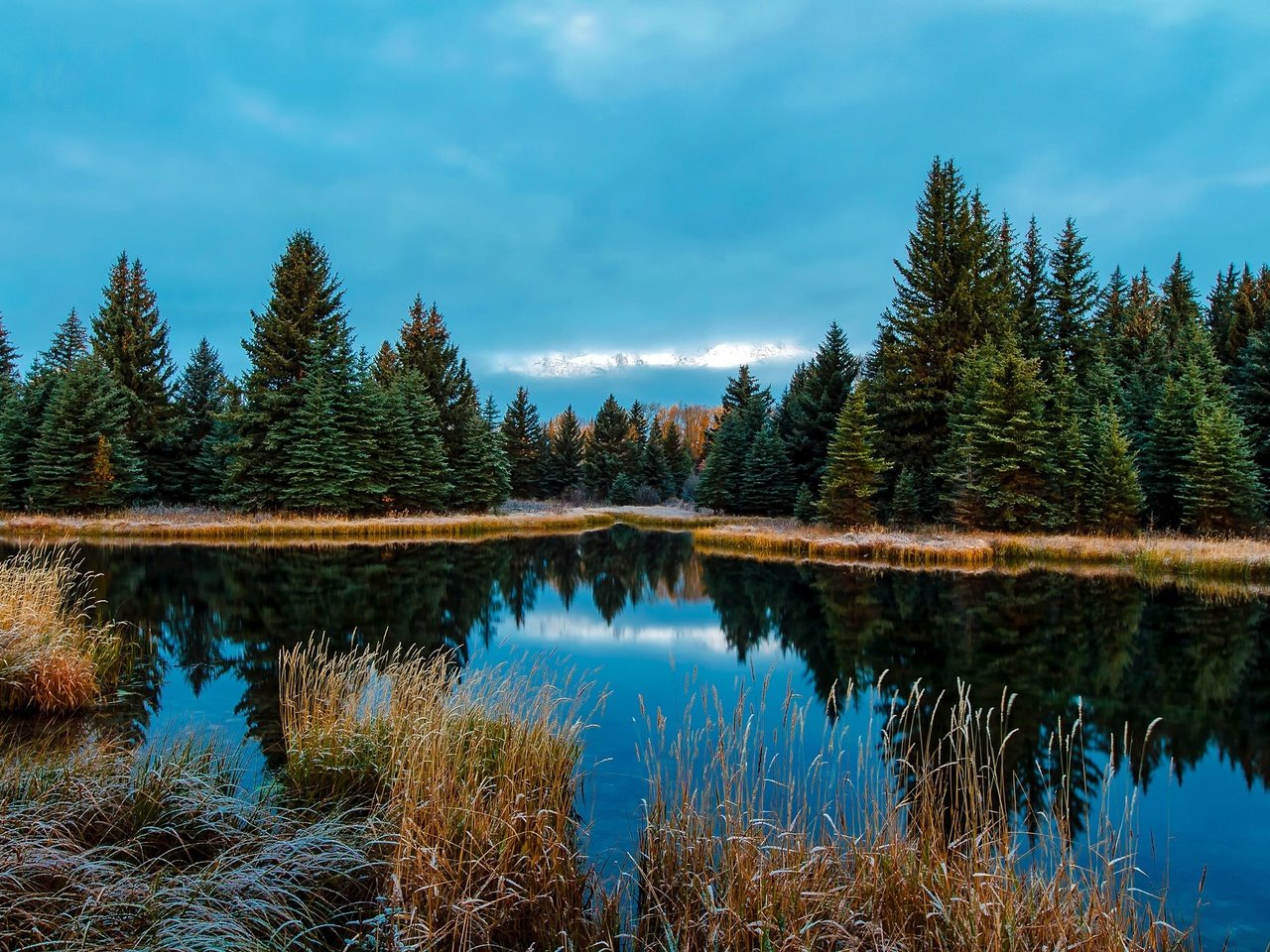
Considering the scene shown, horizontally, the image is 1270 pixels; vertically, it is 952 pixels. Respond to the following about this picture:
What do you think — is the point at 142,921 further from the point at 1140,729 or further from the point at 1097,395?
the point at 1097,395

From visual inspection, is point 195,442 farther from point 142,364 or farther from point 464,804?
point 464,804

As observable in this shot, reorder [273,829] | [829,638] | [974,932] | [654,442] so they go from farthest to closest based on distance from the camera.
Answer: [654,442] → [829,638] → [273,829] → [974,932]

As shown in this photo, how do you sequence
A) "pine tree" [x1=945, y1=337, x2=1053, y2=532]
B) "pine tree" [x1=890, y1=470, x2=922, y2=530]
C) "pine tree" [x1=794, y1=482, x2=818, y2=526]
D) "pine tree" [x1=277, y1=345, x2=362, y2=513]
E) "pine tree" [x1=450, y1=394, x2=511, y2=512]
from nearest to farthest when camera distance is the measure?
"pine tree" [x1=945, y1=337, x2=1053, y2=532] < "pine tree" [x1=890, y1=470, x2=922, y2=530] < "pine tree" [x1=277, y1=345, x2=362, y2=513] < "pine tree" [x1=794, y1=482, x2=818, y2=526] < "pine tree" [x1=450, y1=394, x2=511, y2=512]

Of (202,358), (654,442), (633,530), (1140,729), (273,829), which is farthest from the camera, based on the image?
(654,442)

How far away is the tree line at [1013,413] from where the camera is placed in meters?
24.3

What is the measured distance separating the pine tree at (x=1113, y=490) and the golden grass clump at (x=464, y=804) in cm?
2413

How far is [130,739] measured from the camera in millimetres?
6055

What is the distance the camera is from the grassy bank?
3.06m

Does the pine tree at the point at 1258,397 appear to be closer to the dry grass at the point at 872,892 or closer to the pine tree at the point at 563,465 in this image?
the dry grass at the point at 872,892

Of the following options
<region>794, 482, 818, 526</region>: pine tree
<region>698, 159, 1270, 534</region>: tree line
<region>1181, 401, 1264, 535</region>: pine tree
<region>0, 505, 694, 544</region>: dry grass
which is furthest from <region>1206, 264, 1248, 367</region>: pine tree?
<region>0, 505, 694, 544</region>: dry grass

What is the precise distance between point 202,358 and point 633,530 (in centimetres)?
3011

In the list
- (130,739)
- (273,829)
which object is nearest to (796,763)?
(273,829)

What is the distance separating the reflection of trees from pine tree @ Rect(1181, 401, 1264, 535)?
8271 mm

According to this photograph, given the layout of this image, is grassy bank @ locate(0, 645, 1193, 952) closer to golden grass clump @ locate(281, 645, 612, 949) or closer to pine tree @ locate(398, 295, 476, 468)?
golden grass clump @ locate(281, 645, 612, 949)
